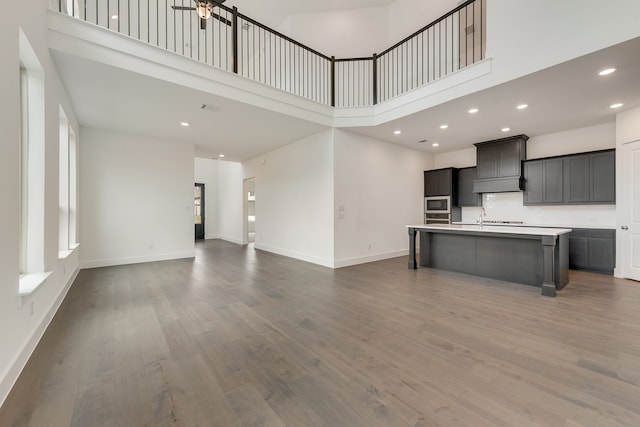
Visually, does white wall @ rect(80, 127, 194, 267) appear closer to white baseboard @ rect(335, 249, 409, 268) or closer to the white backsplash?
white baseboard @ rect(335, 249, 409, 268)

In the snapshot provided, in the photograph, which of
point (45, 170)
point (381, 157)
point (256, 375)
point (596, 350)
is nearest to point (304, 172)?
point (381, 157)

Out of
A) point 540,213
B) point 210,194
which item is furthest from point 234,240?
point 540,213

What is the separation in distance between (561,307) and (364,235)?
344 cm

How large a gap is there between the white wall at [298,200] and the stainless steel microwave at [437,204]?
349cm

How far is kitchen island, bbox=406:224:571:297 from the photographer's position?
12.2ft

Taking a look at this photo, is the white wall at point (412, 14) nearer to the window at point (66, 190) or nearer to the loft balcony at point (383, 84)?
the loft balcony at point (383, 84)

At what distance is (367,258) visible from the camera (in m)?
5.96

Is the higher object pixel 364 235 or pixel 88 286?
pixel 364 235

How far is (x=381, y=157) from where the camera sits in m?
6.34

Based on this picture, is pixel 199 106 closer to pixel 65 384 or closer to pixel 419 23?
pixel 65 384

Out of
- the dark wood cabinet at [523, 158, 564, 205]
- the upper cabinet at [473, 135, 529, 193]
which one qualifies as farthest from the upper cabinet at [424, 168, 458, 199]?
the dark wood cabinet at [523, 158, 564, 205]

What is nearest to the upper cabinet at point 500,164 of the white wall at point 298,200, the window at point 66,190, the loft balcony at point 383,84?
the loft balcony at point 383,84

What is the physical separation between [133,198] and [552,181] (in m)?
9.10

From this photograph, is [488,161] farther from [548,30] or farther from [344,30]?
[344,30]
